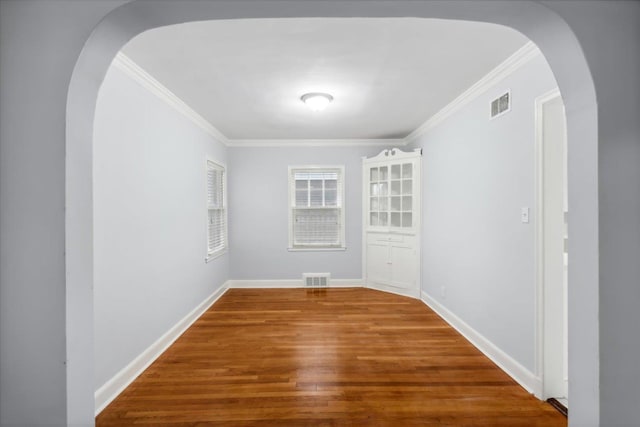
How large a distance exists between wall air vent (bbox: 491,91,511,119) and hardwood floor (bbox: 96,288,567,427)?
86.8 inches

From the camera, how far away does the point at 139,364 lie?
105 inches

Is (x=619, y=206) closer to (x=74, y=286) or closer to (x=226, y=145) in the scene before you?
(x=74, y=286)

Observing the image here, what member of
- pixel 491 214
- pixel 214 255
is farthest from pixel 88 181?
pixel 214 255

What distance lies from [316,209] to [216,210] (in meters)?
1.69

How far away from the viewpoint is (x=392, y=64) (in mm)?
2580

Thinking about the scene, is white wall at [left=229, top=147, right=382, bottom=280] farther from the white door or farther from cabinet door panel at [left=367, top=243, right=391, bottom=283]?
the white door

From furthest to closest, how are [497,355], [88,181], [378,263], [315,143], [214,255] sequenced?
[315,143] → [378,263] → [214,255] → [497,355] → [88,181]

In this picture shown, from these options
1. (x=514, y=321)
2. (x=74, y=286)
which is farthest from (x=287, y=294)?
(x=74, y=286)

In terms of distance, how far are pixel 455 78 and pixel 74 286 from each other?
10.3ft

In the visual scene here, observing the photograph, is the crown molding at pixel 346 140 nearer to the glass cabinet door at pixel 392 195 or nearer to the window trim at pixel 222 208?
the window trim at pixel 222 208

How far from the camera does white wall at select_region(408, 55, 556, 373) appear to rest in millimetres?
2402

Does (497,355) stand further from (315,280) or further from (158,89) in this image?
(158,89)

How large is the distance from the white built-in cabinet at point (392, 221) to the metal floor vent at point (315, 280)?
705mm

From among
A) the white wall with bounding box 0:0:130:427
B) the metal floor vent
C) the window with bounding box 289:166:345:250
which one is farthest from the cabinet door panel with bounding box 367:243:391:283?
the white wall with bounding box 0:0:130:427
